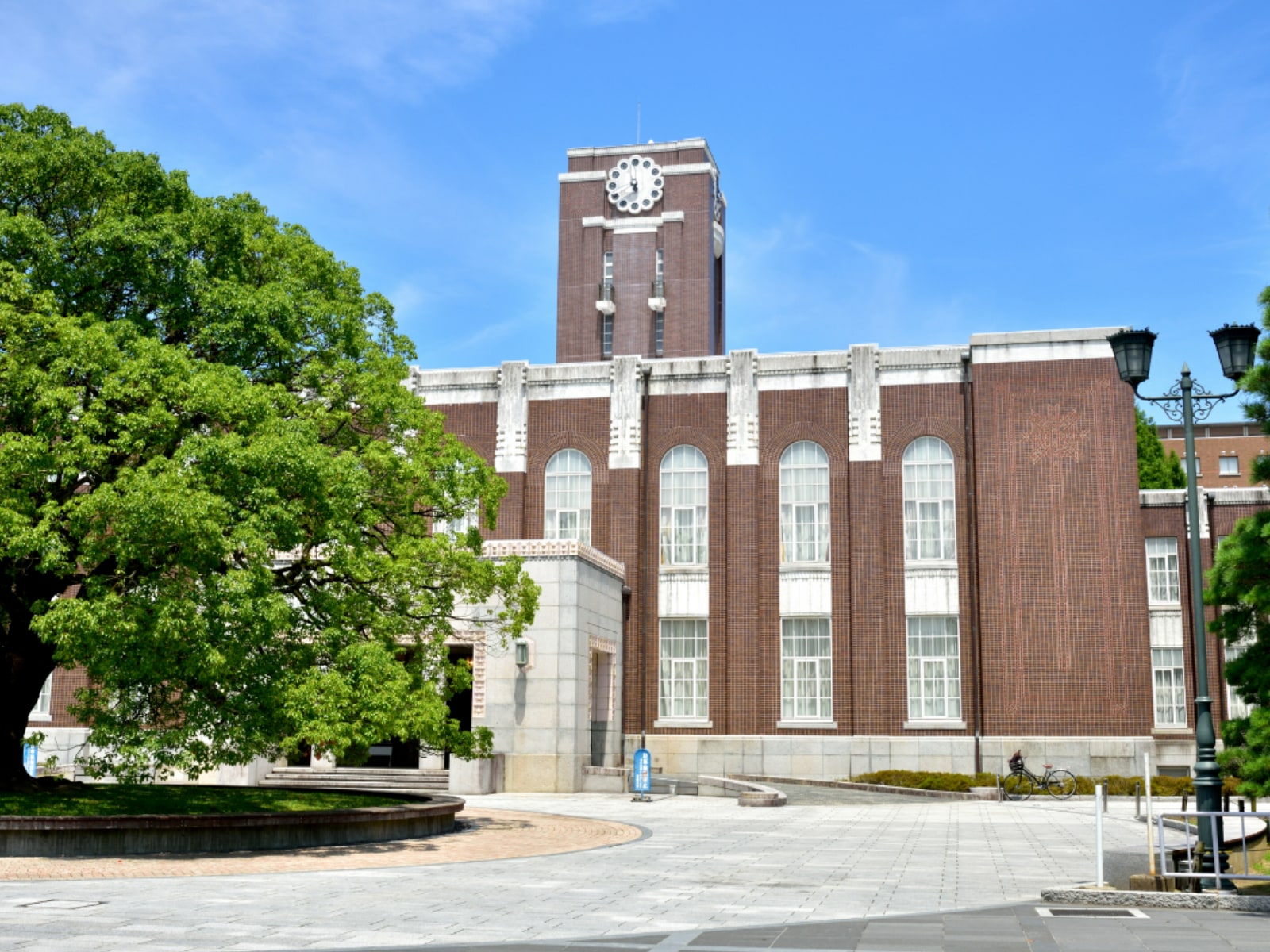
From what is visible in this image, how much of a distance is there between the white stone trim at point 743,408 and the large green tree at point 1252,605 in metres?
23.2

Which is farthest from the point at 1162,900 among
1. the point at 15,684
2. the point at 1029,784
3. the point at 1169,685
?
the point at 1169,685

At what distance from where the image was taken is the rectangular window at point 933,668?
3625 centimetres

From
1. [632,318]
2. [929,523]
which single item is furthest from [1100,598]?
[632,318]

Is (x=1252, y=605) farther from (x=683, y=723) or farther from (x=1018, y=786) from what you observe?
(x=683, y=723)

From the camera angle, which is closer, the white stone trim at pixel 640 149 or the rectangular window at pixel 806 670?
A: the rectangular window at pixel 806 670

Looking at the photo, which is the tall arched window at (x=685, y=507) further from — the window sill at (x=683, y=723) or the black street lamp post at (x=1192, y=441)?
the black street lamp post at (x=1192, y=441)

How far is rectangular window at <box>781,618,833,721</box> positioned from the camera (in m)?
36.9

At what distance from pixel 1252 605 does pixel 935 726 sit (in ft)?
70.2

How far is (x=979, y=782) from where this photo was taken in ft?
110

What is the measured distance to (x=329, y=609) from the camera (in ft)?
63.0

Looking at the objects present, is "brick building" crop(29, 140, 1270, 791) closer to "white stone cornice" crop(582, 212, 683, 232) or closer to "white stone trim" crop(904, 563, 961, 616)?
"white stone trim" crop(904, 563, 961, 616)

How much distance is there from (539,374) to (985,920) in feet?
99.7

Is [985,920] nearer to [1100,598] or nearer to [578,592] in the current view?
[578,592]

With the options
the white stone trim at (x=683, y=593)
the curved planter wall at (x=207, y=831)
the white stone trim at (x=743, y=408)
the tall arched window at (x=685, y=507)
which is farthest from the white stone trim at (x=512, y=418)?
the curved planter wall at (x=207, y=831)
